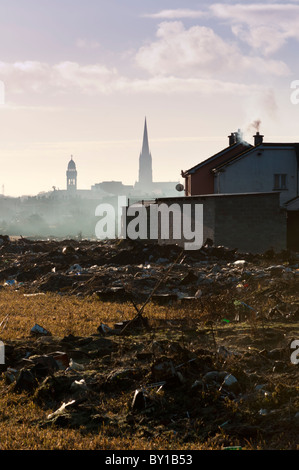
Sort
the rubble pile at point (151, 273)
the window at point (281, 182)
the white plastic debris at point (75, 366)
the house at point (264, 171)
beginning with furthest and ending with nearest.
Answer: the window at point (281, 182)
the house at point (264, 171)
the rubble pile at point (151, 273)
the white plastic debris at point (75, 366)

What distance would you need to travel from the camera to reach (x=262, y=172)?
1270 inches

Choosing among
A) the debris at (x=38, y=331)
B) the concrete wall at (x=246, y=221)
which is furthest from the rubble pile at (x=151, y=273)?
the debris at (x=38, y=331)

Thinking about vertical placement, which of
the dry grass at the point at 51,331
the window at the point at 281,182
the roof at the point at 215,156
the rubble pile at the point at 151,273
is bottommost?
the dry grass at the point at 51,331

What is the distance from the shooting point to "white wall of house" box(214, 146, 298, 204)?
32.1 meters

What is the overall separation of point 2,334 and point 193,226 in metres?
15.9

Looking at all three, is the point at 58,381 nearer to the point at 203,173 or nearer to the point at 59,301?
the point at 59,301

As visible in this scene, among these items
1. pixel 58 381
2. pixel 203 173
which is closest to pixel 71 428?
pixel 58 381

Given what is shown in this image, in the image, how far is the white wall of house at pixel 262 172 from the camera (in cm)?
3212

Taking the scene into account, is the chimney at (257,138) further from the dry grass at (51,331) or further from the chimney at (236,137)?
the dry grass at (51,331)

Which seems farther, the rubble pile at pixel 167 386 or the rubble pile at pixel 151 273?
the rubble pile at pixel 151 273

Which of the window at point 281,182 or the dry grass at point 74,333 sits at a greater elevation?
the window at point 281,182

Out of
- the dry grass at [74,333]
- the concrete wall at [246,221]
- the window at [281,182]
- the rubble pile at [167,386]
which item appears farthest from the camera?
the window at [281,182]

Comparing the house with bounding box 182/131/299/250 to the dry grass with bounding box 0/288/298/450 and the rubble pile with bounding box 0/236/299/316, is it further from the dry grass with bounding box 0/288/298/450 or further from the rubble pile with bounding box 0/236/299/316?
the dry grass with bounding box 0/288/298/450
